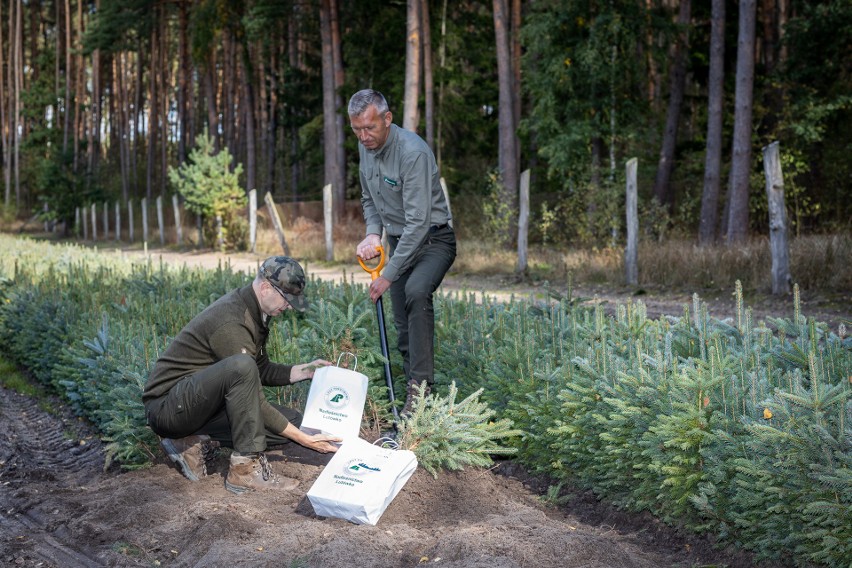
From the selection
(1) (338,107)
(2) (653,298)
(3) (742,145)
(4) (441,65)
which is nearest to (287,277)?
(2) (653,298)

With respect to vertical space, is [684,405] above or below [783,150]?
below

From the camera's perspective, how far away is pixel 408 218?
5.92 metres

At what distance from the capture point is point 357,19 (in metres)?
30.8

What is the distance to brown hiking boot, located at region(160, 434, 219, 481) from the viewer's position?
5.63m

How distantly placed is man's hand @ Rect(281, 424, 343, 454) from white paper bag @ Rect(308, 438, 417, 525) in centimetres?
67

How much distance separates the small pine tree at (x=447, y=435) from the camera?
17.3 feet

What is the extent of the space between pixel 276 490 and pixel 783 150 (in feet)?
59.2

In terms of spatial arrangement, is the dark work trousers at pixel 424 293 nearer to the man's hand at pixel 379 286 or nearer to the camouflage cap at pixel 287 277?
the man's hand at pixel 379 286

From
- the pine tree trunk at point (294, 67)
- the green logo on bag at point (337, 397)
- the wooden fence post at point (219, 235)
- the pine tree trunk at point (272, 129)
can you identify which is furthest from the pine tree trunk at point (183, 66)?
the green logo on bag at point (337, 397)

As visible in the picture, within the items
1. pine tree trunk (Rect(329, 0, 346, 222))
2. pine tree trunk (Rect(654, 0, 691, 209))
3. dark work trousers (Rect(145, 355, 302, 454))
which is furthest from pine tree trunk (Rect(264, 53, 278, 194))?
dark work trousers (Rect(145, 355, 302, 454))

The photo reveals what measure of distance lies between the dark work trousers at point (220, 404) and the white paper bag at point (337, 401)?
1.08 feet

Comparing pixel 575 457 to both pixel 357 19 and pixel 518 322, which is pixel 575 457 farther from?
pixel 357 19

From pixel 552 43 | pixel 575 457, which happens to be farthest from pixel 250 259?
pixel 575 457

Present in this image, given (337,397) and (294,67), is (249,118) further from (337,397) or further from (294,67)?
(337,397)
